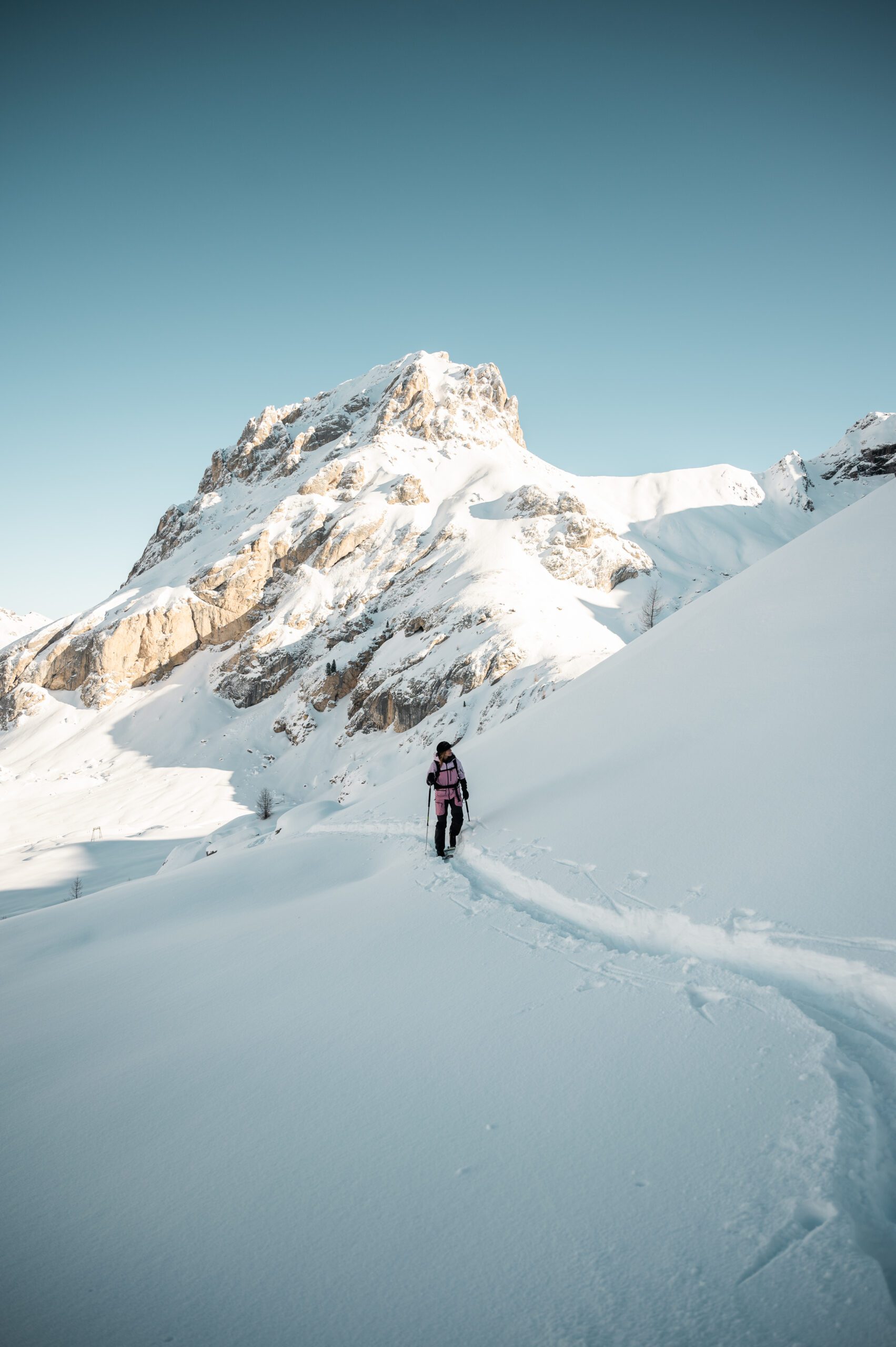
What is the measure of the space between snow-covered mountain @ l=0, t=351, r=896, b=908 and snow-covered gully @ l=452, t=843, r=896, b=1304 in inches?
925

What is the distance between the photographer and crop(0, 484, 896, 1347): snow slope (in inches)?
74.8

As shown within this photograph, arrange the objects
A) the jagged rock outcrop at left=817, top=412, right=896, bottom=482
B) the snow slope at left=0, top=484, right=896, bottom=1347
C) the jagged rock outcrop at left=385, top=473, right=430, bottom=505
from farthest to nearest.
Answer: the jagged rock outcrop at left=817, top=412, right=896, bottom=482 < the jagged rock outcrop at left=385, top=473, right=430, bottom=505 < the snow slope at left=0, top=484, right=896, bottom=1347

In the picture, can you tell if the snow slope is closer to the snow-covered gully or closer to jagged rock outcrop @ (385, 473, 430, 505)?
the snow-covered gully

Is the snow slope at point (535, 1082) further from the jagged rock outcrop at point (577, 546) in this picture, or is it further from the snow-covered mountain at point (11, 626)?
the snow-covered mountain at point (11, 626)

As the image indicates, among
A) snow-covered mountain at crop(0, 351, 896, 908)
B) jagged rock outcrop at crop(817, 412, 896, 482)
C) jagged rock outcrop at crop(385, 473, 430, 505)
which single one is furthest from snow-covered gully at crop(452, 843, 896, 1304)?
jagged rock outcrop at crop(817, 412, 896, 482)

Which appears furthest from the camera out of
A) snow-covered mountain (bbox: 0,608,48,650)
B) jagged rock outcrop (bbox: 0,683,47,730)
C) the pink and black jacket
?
snow-covered mountain (bbox: 0,608,48,650)

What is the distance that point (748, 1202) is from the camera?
2.06 metres

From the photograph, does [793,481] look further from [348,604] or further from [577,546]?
[348,604]

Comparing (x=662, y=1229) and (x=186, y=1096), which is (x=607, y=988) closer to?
(x=662, y=1229)

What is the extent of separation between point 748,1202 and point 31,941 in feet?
29.2

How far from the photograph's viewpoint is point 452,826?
8.02 m

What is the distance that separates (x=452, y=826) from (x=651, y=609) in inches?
1650

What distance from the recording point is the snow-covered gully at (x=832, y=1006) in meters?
1.99

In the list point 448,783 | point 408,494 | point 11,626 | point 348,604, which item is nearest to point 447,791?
point 448,783
